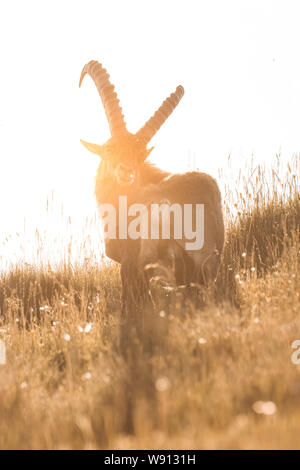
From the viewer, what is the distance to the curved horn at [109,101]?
564 centimetres

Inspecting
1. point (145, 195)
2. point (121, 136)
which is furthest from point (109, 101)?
point (145, 195)

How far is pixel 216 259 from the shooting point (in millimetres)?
4863

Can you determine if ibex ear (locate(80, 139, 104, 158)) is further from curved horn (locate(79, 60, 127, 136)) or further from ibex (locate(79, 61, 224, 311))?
curved horn (locate(79, 60, 127, 136))

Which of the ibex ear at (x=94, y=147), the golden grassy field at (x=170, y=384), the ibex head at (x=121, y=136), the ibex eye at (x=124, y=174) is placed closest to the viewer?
the golden grassy field at (x=170, y=384)

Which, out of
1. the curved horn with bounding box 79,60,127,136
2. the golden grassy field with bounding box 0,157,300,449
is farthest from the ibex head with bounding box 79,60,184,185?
the golden grassy field with bounding box 0,157,300,449

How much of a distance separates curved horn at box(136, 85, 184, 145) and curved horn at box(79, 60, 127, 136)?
238mm

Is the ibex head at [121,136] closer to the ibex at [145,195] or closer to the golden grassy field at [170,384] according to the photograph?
the ibex at [145,195]

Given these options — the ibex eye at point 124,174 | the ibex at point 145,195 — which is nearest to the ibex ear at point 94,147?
the ibex at point 145,195

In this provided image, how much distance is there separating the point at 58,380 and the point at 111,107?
140 inches

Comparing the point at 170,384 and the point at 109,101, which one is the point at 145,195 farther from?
the point at 170,384

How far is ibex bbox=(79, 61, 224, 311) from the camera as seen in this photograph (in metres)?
4.72

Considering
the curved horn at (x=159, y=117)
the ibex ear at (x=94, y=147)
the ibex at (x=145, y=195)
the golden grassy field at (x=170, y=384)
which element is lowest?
the golden grassy field at (x=170, y=384)

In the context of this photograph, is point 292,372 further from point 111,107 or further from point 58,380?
point 111,107
